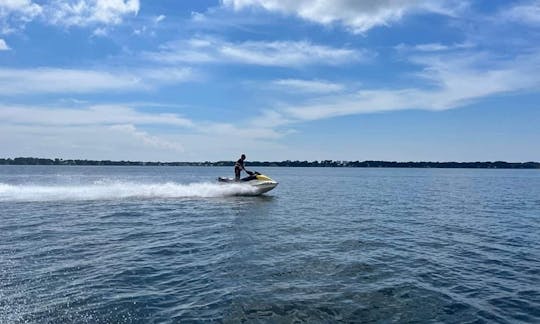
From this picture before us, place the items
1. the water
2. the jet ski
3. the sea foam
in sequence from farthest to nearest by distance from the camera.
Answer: the sea foam
the jet ski
the water

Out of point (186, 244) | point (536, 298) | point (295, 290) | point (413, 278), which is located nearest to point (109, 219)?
point (186, 244)

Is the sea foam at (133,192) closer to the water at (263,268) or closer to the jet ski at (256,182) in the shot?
the jet ski at (256,182)

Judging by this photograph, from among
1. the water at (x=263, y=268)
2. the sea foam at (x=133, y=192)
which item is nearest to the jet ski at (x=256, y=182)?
the sea foam at (x=133, y=192)

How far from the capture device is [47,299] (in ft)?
31.5

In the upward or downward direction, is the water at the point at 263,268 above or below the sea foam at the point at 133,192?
below

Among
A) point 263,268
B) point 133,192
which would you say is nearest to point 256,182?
point 133,192

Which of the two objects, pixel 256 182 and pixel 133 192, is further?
pixel 133 192

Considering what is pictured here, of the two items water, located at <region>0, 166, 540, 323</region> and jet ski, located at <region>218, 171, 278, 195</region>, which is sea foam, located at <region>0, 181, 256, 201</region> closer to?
jet ski, located at <region>218, 171, 278, 195</region>

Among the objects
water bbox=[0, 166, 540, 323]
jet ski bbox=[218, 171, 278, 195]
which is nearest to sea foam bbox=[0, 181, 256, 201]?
jet ski bbox=[218, 171, 278, 195]

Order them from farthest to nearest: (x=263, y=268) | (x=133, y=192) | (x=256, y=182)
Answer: (x=133, y=192)
(x=256, y=182)
(x=263, y=268)

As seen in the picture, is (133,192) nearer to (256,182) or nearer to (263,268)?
(256,182)

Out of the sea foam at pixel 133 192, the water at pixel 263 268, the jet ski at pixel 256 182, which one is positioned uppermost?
the jet ski at pixel 256 182

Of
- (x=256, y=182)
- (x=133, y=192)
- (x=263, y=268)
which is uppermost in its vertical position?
(x=256, y=182)

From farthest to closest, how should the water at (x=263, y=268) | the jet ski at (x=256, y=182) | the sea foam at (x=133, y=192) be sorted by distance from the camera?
the sea foam at (x=133, y=192)
the jet ski at (x=256, y=182)
the water at (x=263, y=268)
